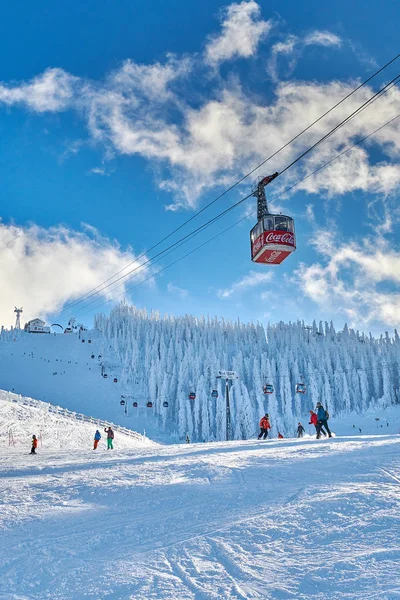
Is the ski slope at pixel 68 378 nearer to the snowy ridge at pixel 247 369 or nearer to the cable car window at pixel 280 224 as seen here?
the snowy ridge at pixel 247 369

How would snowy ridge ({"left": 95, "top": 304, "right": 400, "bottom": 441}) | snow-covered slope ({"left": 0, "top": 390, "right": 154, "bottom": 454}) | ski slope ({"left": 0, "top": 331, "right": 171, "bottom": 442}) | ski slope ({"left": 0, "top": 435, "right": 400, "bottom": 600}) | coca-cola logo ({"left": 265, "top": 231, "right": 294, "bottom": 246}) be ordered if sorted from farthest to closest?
snowy ridge ({"left": 95, "top": 304, "right": 400, "bottom": 441}) → ski slope ({"left": 0, "top": 331, "right": 171, "bottom": 442}) → snow-covered slope ({"left": 0, "top": 390, "right": 154, "bottom": 454}) → coca-cola logo ({"left": 265, "top": 231, "right": 294, "bottom": 246}) → ski slope ({"left": 0, "top": 435, "right": 400, "bottom": 600})

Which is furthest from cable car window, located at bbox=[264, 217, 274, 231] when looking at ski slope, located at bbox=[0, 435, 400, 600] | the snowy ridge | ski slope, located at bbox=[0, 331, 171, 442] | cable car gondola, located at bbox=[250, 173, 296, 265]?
the snowy ridge

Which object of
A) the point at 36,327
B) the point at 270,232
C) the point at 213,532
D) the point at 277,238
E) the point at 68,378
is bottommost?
the point at 213,532

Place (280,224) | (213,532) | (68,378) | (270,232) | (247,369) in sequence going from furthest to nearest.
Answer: (247,369) < (68,378) < (280,224) < (270,232) < (213,532)

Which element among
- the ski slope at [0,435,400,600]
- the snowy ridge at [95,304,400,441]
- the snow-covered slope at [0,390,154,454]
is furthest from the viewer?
the snowy ridge at [95,304,400,441]

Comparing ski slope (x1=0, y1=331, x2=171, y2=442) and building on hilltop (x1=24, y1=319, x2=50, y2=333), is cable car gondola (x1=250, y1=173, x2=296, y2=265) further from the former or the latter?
building on hilltop (x1=24, y1=319, x2=50, y2=333)

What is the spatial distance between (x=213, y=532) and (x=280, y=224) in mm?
12072

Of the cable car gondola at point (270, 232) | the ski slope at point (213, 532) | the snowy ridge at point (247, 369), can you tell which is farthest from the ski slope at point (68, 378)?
the ski slope at point (213, 532)

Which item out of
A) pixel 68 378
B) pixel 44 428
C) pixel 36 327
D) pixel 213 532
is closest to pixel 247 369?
pixel 68 378

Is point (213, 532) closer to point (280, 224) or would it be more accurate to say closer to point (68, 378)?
point (280, 224)

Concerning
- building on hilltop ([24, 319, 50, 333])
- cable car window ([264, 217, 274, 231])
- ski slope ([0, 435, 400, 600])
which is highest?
building on hilltop ([24, 319, 50, 333])

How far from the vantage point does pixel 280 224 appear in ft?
56.5

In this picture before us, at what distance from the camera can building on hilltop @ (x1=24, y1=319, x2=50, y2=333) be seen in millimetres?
136625

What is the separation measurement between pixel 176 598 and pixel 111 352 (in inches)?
4818
